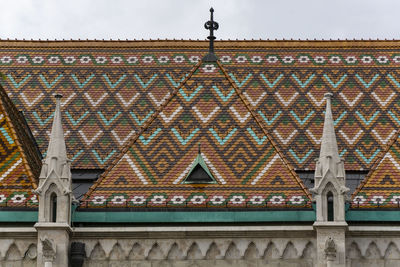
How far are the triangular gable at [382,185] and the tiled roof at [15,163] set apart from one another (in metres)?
6.87

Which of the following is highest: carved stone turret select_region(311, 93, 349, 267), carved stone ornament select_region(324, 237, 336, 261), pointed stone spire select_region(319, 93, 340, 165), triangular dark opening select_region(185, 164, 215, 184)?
pointed stone spire select_region(319, 93, 340, 165)

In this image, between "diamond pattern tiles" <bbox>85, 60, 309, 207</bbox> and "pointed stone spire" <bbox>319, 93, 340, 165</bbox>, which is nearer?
"pointed stone spire" <bbox>319, 93, 340, 165</bbox>

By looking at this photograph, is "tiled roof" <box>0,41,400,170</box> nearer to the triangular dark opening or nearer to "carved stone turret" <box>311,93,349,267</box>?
"carved stone turret" <box>311,93,349,267</box>

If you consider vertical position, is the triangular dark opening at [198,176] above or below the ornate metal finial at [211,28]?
below

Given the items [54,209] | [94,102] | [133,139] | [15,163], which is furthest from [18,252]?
[94,102]

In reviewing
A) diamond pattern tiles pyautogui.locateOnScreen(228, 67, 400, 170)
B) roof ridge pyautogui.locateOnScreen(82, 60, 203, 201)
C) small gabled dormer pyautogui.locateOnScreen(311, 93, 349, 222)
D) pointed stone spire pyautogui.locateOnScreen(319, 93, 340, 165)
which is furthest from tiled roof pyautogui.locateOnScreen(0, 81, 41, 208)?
pointed stone spire pyautogui.locateOnScreen(319, 93, 340, 165)

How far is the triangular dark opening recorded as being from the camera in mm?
31641

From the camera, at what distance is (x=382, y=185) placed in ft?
104

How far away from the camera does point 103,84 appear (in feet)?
119

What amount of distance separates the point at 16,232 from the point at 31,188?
3.64ft

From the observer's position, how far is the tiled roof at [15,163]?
102ft

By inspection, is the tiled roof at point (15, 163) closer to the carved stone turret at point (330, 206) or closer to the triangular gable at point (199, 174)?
the triangular gable at point (199, 174)

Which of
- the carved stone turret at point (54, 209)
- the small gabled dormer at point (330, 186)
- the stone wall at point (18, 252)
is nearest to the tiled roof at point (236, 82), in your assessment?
the small gabled dormer at point (330, 186)

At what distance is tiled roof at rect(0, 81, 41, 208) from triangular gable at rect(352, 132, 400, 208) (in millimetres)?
6873
